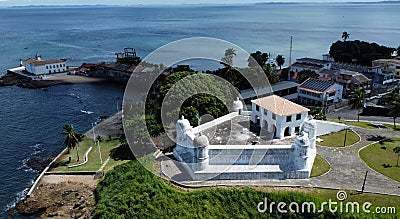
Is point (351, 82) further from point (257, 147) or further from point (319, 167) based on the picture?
point (257, 147)

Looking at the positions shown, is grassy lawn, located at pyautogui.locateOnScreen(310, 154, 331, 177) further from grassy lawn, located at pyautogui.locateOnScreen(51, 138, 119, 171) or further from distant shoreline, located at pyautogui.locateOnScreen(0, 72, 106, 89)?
distant shoreline, located at pyautogui.locateOnScreen(0, 72, 106, 89)

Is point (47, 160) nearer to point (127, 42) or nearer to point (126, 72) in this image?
point (126, 72)

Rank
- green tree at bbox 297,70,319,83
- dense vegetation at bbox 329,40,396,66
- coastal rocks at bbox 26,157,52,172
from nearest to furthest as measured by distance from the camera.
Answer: coastal rocks at bbox 26,157,52,172 → green tree at bbox 297,70,319,83 → dense vegetation at bbox 329,40,396,66

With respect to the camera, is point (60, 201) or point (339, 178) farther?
point (60, 201)

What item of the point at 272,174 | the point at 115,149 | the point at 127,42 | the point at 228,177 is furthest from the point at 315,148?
the point at 127,42

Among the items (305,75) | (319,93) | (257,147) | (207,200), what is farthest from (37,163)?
(305,75)

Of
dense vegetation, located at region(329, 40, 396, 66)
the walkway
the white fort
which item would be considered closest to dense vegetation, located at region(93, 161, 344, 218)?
the walkway
